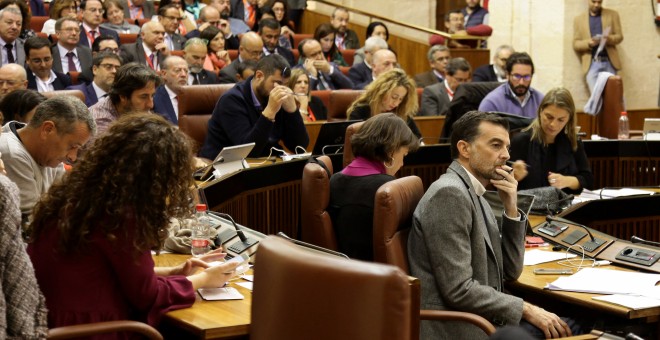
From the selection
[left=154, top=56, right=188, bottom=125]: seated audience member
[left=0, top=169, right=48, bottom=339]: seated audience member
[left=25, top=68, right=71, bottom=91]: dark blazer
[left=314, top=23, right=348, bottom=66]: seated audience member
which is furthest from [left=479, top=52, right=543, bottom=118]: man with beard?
[left=0, top=169, right=48, bottom=339]: seated audience member

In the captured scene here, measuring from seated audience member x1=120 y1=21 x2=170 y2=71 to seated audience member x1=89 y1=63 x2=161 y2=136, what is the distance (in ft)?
10.1

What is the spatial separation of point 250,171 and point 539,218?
154 cm

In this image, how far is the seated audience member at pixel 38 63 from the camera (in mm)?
6672

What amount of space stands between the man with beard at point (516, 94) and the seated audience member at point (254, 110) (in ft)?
5.19

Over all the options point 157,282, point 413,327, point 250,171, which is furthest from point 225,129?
point 413,327

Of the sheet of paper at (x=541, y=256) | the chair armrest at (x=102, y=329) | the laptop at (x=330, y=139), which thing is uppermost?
the laptop at (x=330, y=139)

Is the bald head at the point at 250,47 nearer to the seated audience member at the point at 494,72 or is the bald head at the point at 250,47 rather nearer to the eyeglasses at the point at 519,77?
the seated audience member at the point at 494,72

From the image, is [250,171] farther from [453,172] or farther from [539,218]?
[453,172]

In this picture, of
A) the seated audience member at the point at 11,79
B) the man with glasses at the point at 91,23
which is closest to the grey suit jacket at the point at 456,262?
the seated audience member at the point at 11,79

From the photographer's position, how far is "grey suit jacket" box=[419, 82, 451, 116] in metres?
8.09

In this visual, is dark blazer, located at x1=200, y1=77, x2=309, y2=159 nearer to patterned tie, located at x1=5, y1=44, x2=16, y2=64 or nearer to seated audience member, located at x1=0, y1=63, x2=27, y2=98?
seated audience member, located at x1=0, y1=63, x2=27, y2=98

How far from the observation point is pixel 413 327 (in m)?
2.28

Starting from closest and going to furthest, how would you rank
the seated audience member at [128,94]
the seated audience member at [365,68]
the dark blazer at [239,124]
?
the seated audience member at [128,94], the dark blazer at [239,124], the seated audience member at [365,68]

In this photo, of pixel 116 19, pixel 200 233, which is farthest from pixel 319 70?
pixel 200 233
